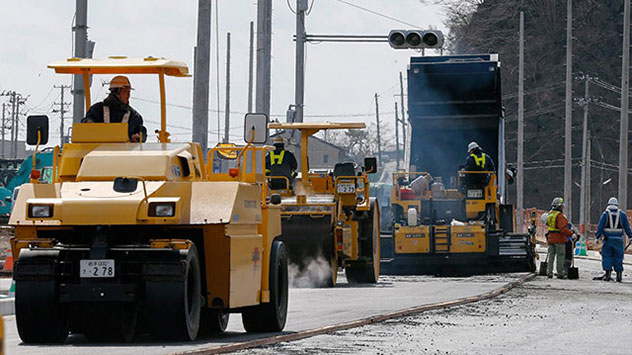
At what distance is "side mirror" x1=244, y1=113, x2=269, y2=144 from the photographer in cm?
1277

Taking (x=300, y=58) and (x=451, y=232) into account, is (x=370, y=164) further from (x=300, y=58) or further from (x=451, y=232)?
(x=300, y=58)

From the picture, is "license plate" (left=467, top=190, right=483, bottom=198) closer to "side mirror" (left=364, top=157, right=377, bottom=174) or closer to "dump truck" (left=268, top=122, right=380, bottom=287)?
"dump truck" (left=268, top=122, right=380, bottom=287)

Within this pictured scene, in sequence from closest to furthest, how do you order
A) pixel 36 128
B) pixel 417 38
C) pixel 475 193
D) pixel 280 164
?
pixel 36 128
pixel 280 164
pixel 475 193
pixel 417 38

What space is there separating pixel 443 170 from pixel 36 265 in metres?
20.9

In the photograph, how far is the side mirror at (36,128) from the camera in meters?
12.6

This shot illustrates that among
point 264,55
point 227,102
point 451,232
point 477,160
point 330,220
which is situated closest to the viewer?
point 330,220

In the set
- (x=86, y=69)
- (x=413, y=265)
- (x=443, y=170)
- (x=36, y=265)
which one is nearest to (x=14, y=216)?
(x=36, y=265)

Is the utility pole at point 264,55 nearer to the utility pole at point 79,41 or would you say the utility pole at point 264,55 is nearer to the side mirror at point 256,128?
the utility pole at point 79,41

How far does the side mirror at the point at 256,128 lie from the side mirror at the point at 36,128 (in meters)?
1.86

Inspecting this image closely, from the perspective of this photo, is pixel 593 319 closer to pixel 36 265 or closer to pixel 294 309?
pixel 294 309

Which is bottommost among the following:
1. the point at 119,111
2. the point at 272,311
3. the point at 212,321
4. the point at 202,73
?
the point at 212,321

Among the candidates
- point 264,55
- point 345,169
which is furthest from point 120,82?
point 264,55

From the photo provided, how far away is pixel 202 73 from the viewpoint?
24109mm

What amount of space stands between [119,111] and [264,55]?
2465 cm
